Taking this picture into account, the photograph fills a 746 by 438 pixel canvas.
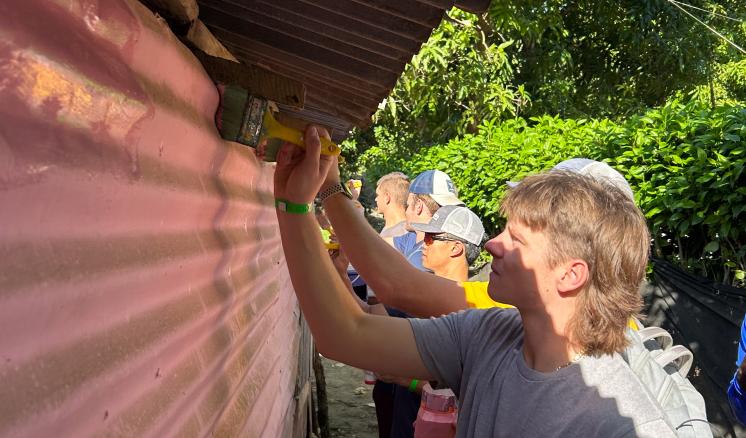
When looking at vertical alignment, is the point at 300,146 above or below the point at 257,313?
above

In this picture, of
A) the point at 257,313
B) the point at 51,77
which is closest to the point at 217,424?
the point at 257,313

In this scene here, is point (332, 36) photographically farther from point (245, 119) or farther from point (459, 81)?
point (459, 81)

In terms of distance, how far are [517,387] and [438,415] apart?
1.65 meters

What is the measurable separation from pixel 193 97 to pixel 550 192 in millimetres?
950

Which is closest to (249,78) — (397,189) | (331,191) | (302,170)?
(302,170)

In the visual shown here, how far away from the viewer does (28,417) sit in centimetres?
79

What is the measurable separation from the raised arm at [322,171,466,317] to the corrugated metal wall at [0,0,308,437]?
0.50m

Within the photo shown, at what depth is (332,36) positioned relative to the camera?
6.93ft

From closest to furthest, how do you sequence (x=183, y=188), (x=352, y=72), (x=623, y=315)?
(x=183, y=188) → (x=623, y=315) → (x=352, y=72)

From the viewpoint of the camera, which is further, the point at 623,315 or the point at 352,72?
the point at 352,72

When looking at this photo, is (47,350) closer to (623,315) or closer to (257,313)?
(623,315)

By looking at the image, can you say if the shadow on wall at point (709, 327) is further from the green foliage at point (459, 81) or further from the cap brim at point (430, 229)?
the green foliage at point (459, 81)

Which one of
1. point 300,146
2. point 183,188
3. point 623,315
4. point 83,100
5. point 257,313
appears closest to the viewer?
point 83,100

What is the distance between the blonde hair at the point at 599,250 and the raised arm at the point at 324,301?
1.62 feet
